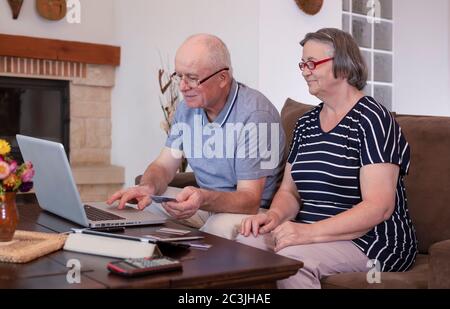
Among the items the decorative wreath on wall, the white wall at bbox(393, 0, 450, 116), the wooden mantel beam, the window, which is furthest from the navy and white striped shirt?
the white wall at bbox(393, 0, 450, 116)

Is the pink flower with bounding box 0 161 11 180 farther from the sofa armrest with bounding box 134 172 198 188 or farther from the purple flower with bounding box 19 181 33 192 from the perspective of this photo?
the sofa armrest with bounding box 134 172 198 188

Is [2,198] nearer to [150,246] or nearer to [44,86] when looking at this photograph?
[150,246]

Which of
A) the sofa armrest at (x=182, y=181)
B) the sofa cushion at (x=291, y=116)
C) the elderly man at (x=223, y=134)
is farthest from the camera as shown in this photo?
the sofa armrest at (x=182, y=181)

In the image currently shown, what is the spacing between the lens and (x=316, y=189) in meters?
1.82

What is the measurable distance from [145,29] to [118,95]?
577mm

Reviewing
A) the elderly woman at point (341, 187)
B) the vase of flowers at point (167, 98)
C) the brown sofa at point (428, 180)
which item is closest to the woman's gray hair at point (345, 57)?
the elderly woman at point (341, 187)

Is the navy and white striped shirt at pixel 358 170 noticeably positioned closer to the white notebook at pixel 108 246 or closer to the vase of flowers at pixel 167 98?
the white notebook at pixel 108 246

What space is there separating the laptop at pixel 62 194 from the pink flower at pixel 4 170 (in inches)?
8.1

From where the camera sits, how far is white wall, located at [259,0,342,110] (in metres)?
3.22

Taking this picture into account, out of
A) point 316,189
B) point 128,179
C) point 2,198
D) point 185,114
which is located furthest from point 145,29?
point 2,198

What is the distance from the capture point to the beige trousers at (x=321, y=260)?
5.09 ft

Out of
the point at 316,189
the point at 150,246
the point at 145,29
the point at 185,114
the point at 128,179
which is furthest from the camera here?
the point at 128,179

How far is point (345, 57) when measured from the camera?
1773 mm

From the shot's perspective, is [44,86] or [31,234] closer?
[31,234]
